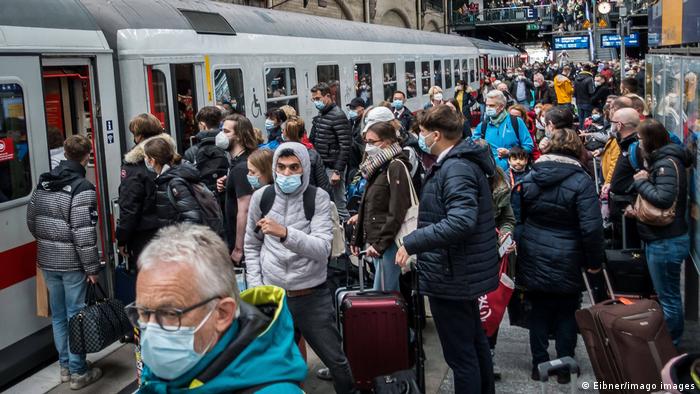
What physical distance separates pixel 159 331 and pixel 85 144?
133 inches

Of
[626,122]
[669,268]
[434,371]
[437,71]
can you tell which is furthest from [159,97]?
[437,71]

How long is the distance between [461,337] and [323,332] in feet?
2.44

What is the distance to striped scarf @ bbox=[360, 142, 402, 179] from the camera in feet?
15.6

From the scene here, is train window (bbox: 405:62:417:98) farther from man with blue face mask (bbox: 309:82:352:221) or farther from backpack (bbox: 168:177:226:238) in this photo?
backpack (bbox: 168:177:226:238)

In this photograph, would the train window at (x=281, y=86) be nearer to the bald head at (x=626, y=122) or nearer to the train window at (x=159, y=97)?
the train window at (x=159, y=97)

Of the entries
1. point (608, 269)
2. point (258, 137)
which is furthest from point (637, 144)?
point (258, 137)

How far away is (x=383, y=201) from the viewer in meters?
4.75

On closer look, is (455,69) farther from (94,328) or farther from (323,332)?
(323,332)

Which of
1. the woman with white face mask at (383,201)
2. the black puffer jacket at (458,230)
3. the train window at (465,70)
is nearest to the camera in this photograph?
the black puffer jacket at (458,230)

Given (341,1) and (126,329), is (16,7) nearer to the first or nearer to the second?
(126,329)

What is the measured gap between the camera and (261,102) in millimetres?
10273

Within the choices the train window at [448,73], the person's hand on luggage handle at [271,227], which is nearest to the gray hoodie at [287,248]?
the person's hand on luggage handle at [271,227]

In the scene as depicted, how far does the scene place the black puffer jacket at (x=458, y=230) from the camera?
3773mm

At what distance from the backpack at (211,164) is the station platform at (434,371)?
4.92ft
